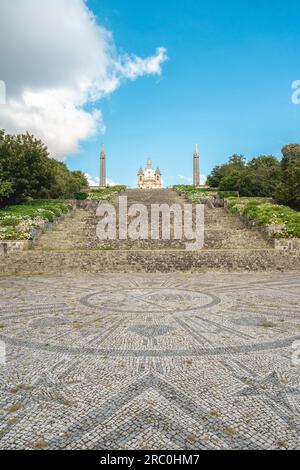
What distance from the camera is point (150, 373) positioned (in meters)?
4.64

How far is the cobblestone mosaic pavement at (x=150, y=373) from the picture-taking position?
10.7ft

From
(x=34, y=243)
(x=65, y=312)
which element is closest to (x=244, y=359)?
(x=65, y=312)

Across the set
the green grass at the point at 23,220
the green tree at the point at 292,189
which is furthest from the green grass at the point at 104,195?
the green tree at the point at 292,189

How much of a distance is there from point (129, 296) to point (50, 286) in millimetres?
3311

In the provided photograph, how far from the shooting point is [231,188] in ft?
128

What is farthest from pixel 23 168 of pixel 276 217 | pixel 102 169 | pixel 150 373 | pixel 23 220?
pixel 102 169

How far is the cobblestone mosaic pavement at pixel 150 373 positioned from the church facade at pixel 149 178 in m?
108

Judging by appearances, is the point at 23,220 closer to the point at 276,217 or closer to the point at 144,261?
the point at 144,261

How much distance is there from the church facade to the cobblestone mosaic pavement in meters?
108

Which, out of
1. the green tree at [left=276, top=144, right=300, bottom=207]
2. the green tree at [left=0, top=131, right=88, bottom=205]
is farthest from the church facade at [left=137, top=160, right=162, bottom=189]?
the green tree at [left=0, top=131, right=88, bottom=205]

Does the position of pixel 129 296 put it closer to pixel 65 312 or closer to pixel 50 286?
pixel 65 312

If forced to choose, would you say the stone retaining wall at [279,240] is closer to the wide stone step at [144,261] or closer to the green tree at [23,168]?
the wide stone step at [144,261]
